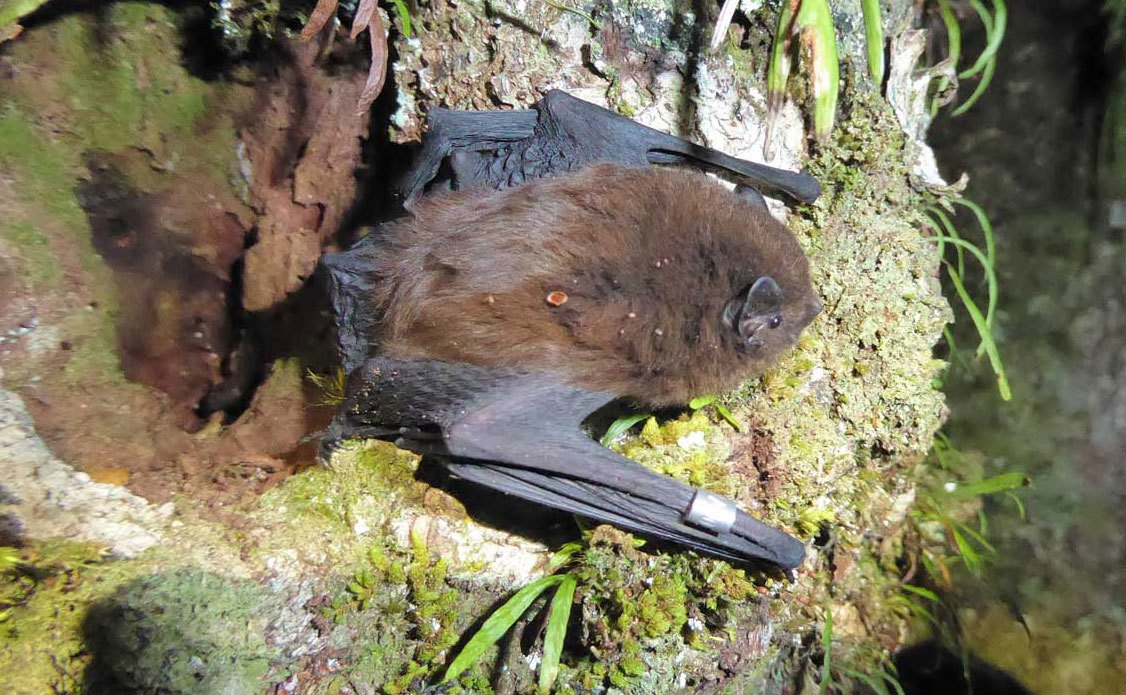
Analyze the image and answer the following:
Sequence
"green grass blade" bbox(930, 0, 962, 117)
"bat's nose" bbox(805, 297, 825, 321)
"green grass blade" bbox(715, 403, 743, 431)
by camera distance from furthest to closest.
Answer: "green grass blade" bbox(930, 0, 962, 117) → "green grass blade" bbox(715, 403, 743, 431) → "bat's nose" bbox(805, 297, 825, 321)

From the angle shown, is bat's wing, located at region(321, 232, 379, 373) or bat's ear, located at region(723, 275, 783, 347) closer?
bat's ear, located at region(723, 275, 783, 347)

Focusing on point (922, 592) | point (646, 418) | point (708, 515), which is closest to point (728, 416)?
point (646, 418)

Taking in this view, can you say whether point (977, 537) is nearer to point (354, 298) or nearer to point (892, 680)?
point (892, 680)

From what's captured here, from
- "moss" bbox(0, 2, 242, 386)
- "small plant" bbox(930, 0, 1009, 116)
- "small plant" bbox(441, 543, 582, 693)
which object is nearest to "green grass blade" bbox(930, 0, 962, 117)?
"small plant" bbox(930, 0, 1009, 116)

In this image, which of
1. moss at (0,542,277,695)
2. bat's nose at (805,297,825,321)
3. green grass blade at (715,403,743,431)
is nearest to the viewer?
moss at (0,542,277,695)

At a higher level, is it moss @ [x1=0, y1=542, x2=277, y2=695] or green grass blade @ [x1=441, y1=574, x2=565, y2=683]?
green grass blade @ [x1=441, y1=574, x2=565, y2=683]

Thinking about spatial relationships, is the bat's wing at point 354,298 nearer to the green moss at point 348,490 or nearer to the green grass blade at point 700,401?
the green moss at point 348,490

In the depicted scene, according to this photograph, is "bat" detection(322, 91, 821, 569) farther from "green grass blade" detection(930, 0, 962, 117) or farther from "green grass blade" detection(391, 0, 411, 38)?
"green grass blade" detection(930, 0, 962, 117)

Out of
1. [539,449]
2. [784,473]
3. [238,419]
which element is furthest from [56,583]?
[784,473]

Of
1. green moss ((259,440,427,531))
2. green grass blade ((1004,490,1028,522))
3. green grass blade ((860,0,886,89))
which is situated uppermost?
green grass blade ((860,0,886,89))
